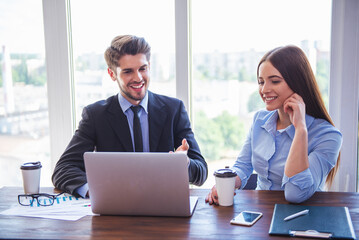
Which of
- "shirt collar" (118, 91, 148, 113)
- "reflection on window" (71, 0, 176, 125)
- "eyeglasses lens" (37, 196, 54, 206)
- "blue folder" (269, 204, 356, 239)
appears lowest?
"eyeglasses lens" (37, 196, 54, 206)

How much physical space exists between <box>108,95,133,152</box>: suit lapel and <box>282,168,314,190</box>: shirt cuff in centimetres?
94

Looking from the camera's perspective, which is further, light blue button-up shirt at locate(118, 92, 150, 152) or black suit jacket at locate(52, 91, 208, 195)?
light blue button-up shirt at locate(118, 92, 150, 152)

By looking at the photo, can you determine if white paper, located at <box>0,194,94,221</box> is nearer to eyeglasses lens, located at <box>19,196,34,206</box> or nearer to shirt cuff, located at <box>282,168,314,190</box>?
eyeglasses lens, located at <box>19,196,34,206</box>

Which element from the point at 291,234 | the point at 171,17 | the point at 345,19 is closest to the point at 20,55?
the point at 171,17

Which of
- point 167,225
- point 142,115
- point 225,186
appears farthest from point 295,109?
point 142,115

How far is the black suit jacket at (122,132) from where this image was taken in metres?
2.23

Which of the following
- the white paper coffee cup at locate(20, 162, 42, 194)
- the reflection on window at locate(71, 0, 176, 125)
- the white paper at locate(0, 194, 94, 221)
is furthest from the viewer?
the reflection on window at locate(71, 0, 176, 125)

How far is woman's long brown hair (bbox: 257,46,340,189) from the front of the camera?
1.98m

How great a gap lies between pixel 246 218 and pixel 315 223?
0.80ft

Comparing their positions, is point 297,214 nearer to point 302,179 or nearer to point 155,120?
point 302,179

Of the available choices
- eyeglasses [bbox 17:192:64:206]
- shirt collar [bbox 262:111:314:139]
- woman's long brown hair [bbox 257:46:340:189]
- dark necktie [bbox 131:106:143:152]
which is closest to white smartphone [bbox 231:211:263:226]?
shirt collar [bbox 262:111:314:139]

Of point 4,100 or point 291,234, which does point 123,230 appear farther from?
point 4,100

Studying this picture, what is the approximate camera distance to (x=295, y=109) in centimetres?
187

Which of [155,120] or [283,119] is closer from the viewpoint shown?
[283,119]
